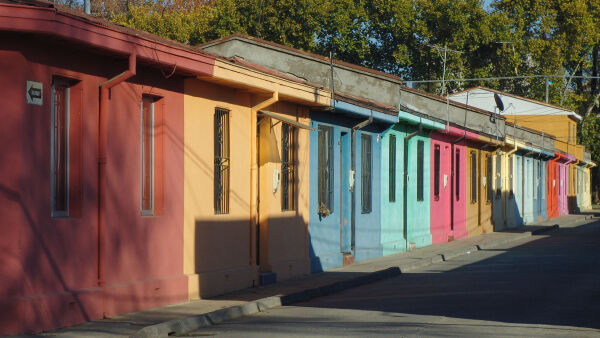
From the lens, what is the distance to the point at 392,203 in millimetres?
23578

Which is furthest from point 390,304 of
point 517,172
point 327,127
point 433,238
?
point 517,172

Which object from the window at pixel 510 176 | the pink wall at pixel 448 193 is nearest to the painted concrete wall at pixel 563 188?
the window at pixel 510 176

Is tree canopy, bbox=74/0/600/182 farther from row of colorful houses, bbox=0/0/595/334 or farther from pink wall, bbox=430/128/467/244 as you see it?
row of colorful houses, bbox=0/0/595/334

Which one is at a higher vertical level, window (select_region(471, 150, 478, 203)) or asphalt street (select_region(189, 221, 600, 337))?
window (select_region(471, 150, 478, 203))

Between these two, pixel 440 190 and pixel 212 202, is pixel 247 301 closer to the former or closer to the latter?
pixel 212 202

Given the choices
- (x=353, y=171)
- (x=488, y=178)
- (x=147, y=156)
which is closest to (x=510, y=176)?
(x=488, y=178)

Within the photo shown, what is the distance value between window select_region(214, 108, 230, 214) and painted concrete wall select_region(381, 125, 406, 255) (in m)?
8.45

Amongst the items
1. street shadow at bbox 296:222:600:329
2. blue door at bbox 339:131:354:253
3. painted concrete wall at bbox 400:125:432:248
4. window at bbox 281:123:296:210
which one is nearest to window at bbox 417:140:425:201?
painted concrete wall at bbox 400:125:432:248

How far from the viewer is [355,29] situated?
53438 mm

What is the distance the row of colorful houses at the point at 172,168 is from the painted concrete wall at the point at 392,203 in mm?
70

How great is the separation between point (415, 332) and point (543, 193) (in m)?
40.5

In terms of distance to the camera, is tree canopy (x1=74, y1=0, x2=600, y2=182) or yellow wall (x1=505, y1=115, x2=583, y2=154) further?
yellow wall (x1=505, y1=115, x2=583, y2=154)

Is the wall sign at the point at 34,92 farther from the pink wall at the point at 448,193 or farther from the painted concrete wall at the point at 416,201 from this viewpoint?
the pink wall at the point at 448,193

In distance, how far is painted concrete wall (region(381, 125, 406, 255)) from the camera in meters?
22.8
